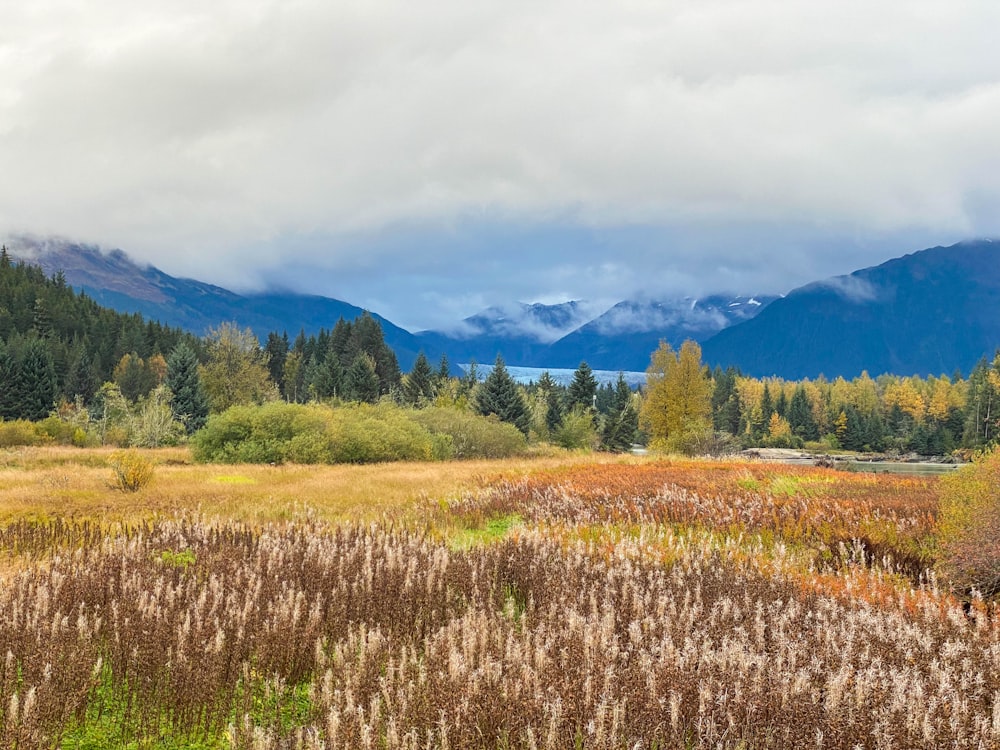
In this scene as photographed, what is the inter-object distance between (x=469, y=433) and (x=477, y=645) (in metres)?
42.9

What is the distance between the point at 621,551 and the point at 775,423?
11785cm

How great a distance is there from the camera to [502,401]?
211ft

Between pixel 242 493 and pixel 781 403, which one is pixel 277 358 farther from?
pixel 781 403

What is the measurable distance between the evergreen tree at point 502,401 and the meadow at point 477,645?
51.5 meters

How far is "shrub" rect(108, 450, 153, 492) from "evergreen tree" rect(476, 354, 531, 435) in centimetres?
4393

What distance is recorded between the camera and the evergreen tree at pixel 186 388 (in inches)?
2518

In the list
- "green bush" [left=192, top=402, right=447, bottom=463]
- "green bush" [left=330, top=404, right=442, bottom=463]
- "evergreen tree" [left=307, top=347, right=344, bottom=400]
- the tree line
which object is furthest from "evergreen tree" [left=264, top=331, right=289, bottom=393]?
"green bush" [left=192, top=402, right=447, bottom=463]

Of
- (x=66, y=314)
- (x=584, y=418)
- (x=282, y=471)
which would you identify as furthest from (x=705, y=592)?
(x=66, y=314)

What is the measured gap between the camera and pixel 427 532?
13.1 meters

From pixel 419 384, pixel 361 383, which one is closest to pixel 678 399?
pixel 419 384

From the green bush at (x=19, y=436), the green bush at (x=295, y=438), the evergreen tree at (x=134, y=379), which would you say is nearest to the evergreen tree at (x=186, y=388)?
the green bush at (x=19, y=436)

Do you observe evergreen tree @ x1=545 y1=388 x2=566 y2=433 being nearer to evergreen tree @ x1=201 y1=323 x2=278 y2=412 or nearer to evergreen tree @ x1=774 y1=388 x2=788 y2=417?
evergreen tree @ x1=201 y1=323 x2=278 y2=412

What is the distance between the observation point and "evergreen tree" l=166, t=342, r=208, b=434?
6397cm

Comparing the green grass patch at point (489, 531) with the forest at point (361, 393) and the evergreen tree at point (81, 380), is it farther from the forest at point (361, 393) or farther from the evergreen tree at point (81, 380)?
the evergreen tree at point (81, 380)
